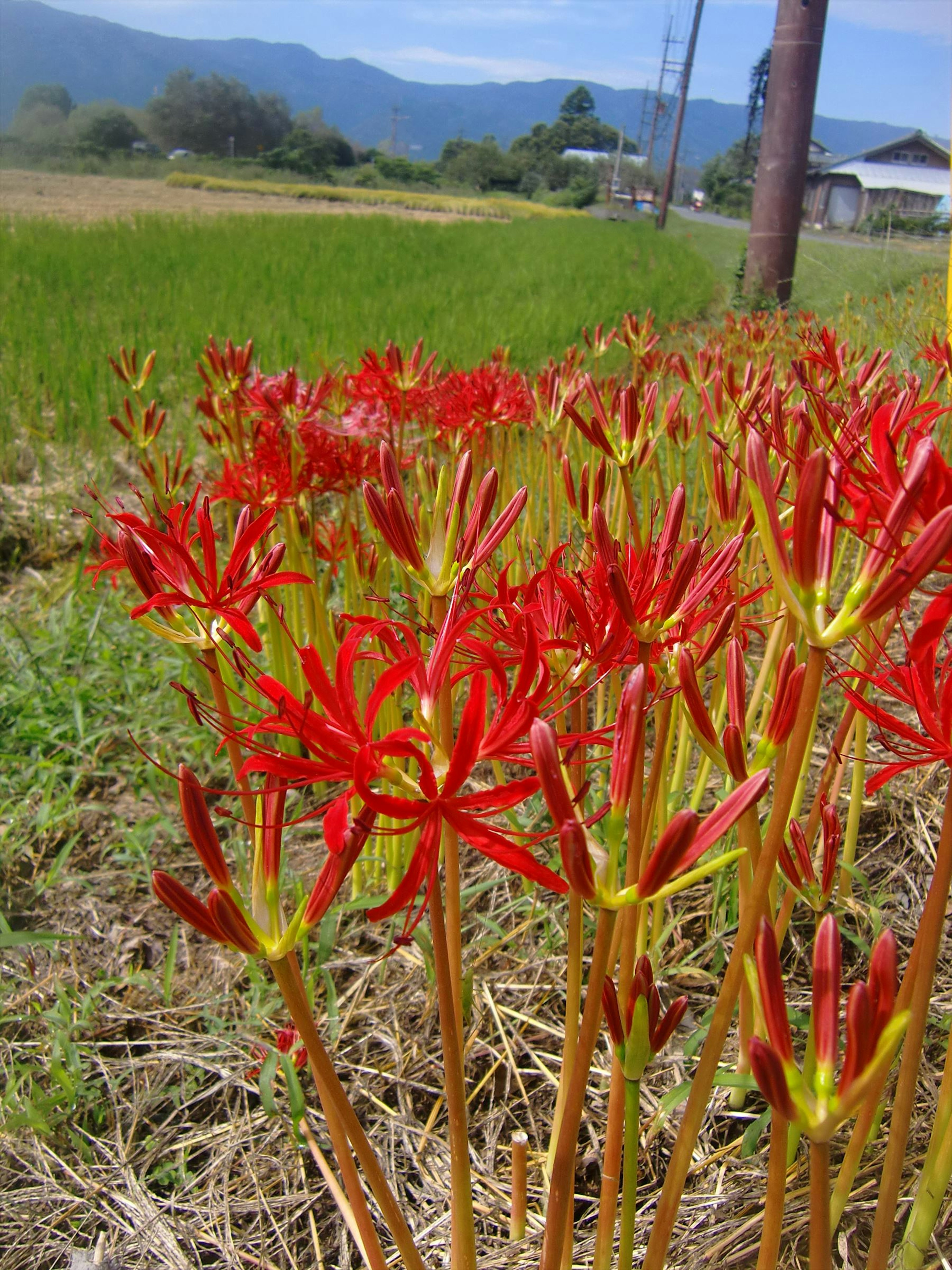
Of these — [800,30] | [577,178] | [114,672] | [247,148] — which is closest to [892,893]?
[114,672]

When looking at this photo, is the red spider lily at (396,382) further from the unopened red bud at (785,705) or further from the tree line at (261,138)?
the tree line at (261,138)

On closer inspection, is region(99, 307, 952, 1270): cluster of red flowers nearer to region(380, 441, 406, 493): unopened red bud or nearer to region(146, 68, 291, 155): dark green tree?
region(380, 441, 406, 493): unopened red bud

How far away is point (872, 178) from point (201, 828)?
6110 cm

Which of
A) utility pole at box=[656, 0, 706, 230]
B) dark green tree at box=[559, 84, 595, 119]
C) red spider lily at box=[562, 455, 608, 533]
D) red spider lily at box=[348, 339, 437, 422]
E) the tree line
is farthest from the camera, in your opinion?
dark green tree at box=[559, 84, 595, 119]

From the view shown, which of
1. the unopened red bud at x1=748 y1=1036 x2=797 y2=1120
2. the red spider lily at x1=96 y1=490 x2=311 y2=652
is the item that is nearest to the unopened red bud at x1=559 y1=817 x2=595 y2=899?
the unopened red bud at x1=748 y1=1036 x2=797 y2=1120

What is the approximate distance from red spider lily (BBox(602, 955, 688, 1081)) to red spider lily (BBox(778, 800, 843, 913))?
0.62 ft

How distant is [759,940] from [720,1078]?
1.47 ft

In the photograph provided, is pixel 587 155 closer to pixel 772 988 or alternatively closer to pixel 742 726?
pixel 742 726

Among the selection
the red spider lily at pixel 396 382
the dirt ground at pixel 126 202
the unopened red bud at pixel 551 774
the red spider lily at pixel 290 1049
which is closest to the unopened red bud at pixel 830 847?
the unopened red bud at pixel 551 774

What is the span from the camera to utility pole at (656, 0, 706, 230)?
26.1 m

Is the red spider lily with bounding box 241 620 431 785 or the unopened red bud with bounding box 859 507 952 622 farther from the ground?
the unopened red bud with bounding box 859 507 952 622

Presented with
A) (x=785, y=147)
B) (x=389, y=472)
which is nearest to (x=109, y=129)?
(x=785, y=147)

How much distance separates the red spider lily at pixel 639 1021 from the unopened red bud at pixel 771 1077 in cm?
13

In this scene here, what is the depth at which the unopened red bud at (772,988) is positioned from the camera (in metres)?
0.47
